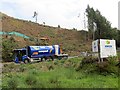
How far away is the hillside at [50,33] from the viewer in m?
72.6

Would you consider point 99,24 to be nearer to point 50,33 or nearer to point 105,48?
point 50,33

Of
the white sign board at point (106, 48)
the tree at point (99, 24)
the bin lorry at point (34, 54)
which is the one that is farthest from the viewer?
the tree at point (99, 24)

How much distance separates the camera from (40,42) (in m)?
67.6

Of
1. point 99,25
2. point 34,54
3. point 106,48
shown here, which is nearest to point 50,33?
point 99,25

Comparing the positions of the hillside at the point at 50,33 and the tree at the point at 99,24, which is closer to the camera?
the hillside at the point at 50,33

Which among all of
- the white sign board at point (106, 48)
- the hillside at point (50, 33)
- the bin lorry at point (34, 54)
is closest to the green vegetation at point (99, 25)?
the hillside at point (50, 33)

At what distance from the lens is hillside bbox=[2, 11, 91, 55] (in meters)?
72.6

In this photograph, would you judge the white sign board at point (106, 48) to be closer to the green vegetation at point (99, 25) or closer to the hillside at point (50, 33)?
the hillside at point (50, 33)

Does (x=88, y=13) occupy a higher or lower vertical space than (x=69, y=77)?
higher

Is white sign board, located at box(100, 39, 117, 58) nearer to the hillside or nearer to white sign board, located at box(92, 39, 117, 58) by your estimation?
white sign board, located at box(92, 39, 117, 58)

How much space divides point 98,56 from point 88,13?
55.1m

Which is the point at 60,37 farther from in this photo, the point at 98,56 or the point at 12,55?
the point at 98,56

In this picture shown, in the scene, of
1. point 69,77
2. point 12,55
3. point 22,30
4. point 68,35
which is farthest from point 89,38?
point 69,77

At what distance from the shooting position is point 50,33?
274ft
